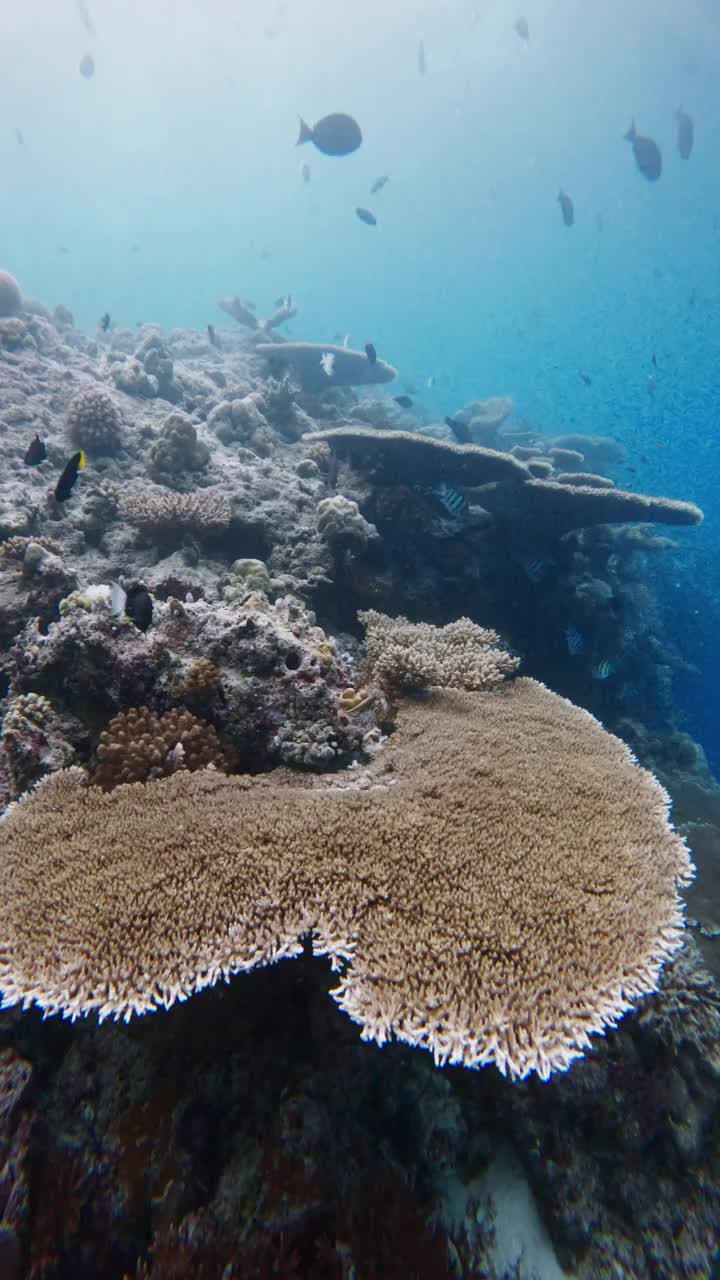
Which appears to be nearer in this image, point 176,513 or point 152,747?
point 152,747

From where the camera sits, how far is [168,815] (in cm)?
282

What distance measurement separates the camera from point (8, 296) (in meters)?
13.5

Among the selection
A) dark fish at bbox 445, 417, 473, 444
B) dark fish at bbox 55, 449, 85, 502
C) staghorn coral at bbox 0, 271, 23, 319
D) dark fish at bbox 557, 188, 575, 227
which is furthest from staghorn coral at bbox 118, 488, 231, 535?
dark fish at bbox 557, 188, 575, 227

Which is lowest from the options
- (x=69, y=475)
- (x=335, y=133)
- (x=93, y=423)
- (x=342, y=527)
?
(x=69, y=475)

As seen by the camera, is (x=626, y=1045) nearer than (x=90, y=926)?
No

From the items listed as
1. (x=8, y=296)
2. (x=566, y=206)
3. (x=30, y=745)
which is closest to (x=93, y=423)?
(x=30, y=745)

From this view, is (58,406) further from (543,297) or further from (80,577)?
(543,297)

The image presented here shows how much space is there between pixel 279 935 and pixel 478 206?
13054 cm

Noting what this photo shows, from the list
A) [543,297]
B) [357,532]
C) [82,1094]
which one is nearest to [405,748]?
[82,1094]

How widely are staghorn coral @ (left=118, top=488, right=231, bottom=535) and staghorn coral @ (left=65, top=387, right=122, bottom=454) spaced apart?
88.5 inches

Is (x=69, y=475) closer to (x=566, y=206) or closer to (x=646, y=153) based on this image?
(x=566, y=206)

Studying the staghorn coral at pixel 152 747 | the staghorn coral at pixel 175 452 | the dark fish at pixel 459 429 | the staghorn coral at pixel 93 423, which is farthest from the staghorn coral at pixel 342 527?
the dark fish at pixel 459 429

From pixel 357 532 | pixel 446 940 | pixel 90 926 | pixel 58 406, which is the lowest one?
pixel 90 926

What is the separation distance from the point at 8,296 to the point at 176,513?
12.1m
